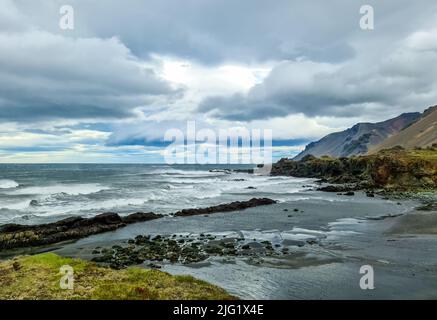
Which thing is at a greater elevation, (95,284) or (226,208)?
(95,284)

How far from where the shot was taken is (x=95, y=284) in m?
16.9

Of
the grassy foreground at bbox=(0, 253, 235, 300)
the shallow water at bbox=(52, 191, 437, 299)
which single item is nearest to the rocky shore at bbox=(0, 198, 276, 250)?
the shallow water at bbox=(52, 191, 437, 299)

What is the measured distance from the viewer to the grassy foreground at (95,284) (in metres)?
15.5

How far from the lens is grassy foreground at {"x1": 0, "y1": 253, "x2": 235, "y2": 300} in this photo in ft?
50.9

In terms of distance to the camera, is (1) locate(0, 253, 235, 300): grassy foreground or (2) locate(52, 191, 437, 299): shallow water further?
(2) locate(52, 191, 437, 299): shallow water

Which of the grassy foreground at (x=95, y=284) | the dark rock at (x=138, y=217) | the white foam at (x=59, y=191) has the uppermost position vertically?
the grassy foreground at (x=95, y=284)

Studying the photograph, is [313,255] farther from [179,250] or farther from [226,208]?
[226,208]

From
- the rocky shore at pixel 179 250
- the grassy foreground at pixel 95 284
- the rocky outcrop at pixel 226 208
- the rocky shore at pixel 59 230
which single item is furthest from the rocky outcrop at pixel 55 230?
the grassy foreground at pixel 95 284

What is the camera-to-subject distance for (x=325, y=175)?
416 feet

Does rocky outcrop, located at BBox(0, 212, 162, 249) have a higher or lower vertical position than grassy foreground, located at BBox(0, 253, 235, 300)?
lower

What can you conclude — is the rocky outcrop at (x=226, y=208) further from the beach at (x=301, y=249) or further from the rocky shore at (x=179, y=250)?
the rocky shore at (x=179, y=250)

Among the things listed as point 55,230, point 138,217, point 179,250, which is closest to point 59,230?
point 55,230

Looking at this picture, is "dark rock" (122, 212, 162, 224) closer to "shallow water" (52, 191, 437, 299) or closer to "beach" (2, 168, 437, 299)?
"beach" (2, 168, 437, 299)
